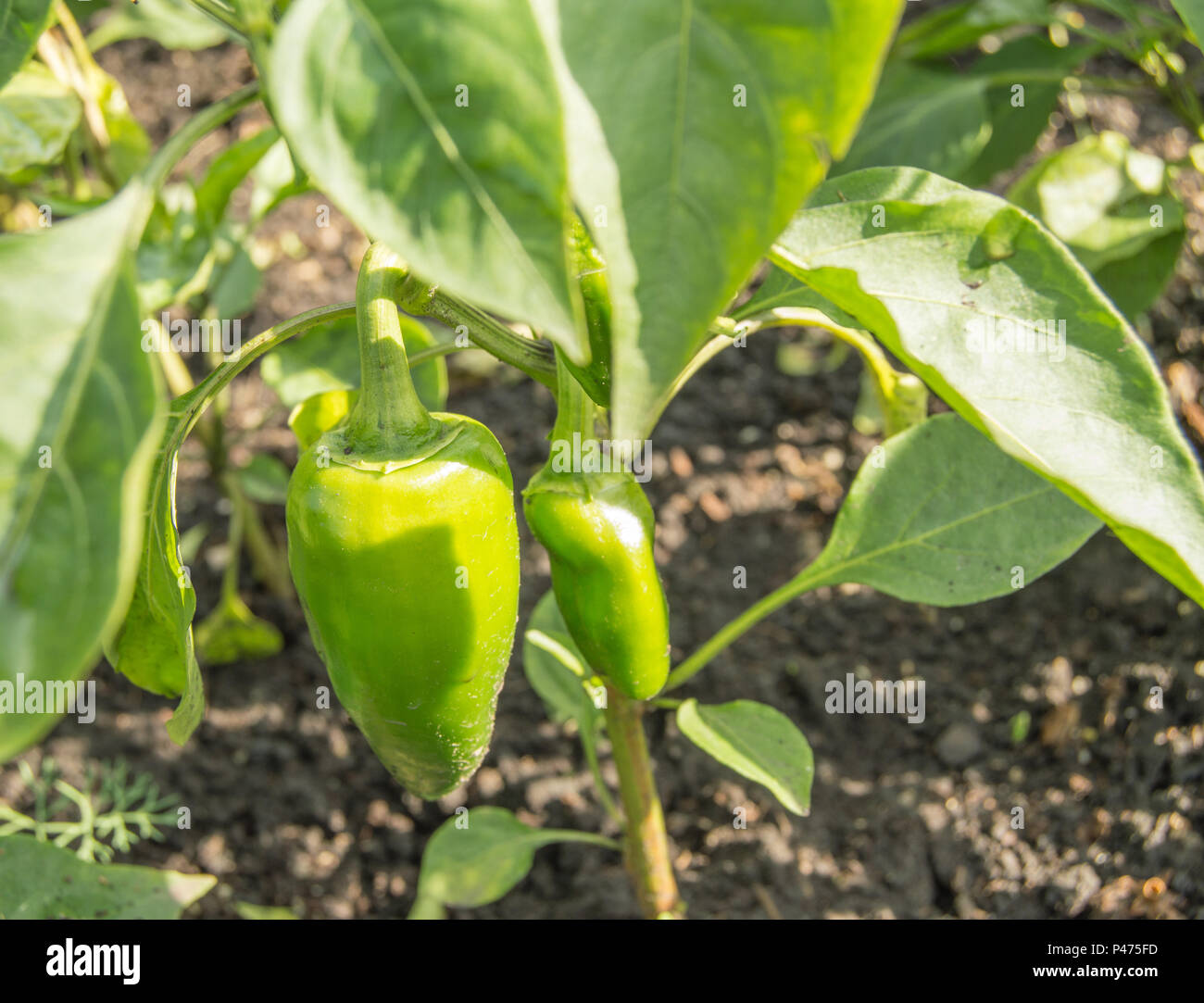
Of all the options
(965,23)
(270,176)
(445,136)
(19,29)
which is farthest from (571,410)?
(965,23)

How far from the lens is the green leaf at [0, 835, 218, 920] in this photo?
2.68ft

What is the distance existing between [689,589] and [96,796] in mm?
730

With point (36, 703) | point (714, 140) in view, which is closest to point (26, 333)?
point (36, 703)

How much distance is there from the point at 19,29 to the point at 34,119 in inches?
17.3

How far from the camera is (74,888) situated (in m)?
0.82

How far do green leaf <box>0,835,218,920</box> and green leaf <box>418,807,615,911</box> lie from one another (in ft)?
0.68

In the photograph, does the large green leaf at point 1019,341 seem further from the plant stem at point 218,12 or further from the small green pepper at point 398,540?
the plant stem at point 218,12

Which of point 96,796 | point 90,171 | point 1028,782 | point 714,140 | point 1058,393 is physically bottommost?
point 96,796

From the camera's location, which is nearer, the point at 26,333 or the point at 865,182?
the point at 26,333

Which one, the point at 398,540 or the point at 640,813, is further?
the point at 640,813

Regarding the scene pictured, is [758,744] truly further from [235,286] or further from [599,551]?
[235,286]

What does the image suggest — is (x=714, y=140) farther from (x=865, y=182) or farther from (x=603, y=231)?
(x=865, y=182)

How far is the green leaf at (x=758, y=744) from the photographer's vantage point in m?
0.72

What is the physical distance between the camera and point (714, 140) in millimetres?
405
